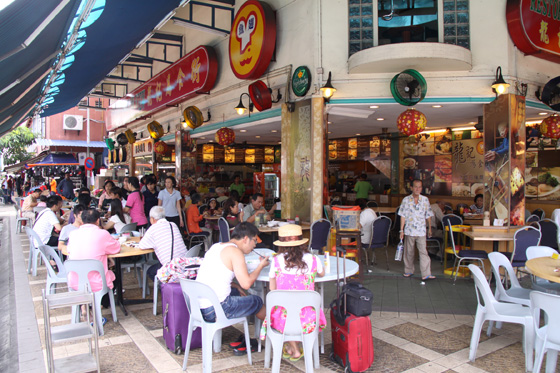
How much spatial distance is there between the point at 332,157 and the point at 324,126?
6.44 m

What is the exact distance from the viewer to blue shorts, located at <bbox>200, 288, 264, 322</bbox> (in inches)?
151

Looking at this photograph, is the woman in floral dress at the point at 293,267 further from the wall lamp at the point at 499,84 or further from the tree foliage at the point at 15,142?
the tree foliage at the point at 15,142

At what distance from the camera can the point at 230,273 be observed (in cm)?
390

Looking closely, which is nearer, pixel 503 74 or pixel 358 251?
pixel 358 251

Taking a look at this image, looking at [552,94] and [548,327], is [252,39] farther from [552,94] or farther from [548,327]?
[548,327]

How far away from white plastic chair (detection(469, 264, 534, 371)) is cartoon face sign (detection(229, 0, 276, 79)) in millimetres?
6220

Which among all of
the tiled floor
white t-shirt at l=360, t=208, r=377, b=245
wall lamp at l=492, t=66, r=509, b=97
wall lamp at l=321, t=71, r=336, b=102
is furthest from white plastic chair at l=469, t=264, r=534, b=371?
wall lamp at l=492, t=66, r=509, b=97

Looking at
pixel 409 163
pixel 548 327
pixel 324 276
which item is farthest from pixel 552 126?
pixel 324 276

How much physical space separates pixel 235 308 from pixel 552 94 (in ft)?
25.3

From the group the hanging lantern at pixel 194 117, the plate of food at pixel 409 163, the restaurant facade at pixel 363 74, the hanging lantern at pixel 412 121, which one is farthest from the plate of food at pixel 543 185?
the hanging lantern at pixel 194 117

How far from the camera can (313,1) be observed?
7.92 metres

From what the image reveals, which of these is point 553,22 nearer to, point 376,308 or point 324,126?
point 324,126

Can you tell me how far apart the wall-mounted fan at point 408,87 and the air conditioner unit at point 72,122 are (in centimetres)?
2600

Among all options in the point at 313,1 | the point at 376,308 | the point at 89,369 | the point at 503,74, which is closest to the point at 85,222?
the point at 89,369
